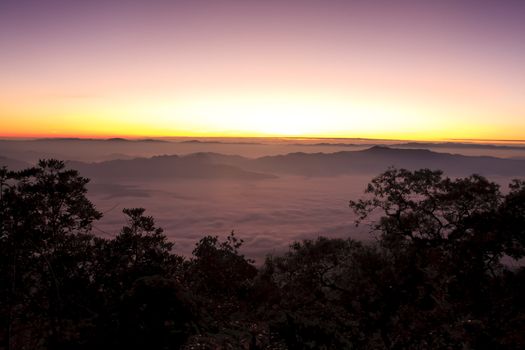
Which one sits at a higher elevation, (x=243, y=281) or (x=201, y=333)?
(x=201, y=333)

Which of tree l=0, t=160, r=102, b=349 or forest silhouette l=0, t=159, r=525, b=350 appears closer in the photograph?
forest silhouette l=0, t=159, r=525, b=350

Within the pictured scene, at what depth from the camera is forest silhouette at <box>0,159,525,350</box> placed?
50.9 feet

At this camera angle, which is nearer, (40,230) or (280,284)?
(40,230)

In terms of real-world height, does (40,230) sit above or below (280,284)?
above

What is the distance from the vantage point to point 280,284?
3225cm

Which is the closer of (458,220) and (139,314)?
(139,314)

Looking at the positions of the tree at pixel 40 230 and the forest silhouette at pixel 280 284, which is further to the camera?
the tree at pixel 40 230

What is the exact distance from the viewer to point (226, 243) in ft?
129

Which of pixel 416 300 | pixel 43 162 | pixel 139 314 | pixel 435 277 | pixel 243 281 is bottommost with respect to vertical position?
pixel 243 281

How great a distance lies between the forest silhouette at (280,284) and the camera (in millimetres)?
15523

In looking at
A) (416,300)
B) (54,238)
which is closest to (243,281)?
→ (416,300)

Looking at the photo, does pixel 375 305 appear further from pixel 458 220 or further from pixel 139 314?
pixel 139 314

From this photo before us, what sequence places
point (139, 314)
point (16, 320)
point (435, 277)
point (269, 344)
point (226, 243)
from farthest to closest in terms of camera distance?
point (226, 243)
point (435, 277)
point (16, 320)
point (269, 344)
point (139, 314)

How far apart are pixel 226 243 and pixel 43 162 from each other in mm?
23277
